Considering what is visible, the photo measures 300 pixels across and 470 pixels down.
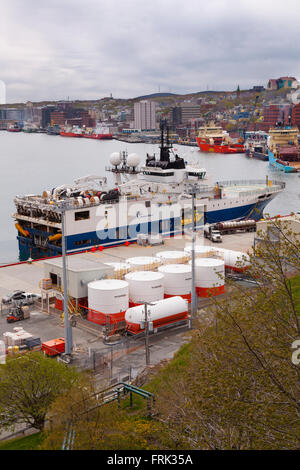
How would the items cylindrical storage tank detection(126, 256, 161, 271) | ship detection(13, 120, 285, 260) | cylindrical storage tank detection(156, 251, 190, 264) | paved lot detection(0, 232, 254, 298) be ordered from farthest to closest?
1. ship detection(13, 120, 285, 260)
2. paved lot detection(0, 232, 254, 298)
3. cylindrical storage tank detection(156, 251, 190, 264)
4. cylindrical storage tank detection(126, 256, 161, 271)

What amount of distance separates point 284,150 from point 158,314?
115 m

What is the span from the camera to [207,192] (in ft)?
157

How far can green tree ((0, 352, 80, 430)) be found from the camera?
12164 mm

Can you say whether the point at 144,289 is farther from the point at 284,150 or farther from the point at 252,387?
the point at 284,150

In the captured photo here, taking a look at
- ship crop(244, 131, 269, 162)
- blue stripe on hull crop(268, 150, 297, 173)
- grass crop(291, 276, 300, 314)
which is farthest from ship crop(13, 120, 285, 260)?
ship crop(244, 131, 269, 162)

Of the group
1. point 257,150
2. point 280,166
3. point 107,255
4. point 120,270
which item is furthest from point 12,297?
point 257,150

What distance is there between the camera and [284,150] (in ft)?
422

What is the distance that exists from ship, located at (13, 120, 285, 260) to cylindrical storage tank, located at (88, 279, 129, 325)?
13449 mm

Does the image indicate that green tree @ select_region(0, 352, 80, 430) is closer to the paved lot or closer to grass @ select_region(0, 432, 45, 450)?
grass @ select_region(0, 432, 45, 450)

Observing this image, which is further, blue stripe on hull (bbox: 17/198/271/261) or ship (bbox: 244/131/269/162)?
ship (bbox: 244/131/269/162)

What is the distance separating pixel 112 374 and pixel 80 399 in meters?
6.79

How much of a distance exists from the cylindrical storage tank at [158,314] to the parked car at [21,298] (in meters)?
6.09

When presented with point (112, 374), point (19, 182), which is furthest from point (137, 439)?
point (19, 182)

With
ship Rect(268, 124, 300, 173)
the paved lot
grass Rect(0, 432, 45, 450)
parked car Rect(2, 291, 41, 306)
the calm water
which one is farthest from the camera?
ship Rect(268, 124, 300, 173)
